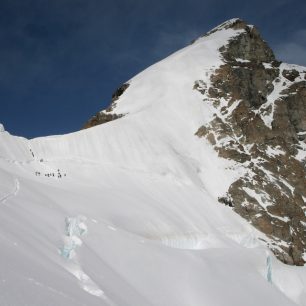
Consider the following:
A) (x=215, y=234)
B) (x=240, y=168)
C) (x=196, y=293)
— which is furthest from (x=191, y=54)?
(x=196, y=293)

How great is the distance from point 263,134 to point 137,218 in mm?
29695

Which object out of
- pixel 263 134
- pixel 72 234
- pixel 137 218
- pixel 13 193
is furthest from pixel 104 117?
pixel 72 234

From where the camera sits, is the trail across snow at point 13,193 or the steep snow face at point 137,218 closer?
the steep snow face at point 137,218

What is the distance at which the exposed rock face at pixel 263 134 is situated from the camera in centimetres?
3925

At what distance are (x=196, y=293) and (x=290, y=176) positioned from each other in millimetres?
32941

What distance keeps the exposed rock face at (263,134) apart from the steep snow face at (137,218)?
4.88 ft

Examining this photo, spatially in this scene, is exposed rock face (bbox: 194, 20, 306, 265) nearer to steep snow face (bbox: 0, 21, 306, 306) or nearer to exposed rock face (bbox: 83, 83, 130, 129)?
steep snow face (bbox: 0, 21, 306, 306)

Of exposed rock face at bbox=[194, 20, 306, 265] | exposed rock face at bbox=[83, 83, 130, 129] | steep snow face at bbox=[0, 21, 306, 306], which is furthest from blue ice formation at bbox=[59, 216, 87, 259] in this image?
exposed rock face at bbox=[83, 83, 130, 129]

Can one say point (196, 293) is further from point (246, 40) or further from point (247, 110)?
point (246, 40)

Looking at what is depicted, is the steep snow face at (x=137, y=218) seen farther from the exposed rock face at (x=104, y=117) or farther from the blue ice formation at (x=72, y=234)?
the exposed rock face at (x=104, y=117)

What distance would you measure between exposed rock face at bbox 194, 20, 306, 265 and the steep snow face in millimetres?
1488

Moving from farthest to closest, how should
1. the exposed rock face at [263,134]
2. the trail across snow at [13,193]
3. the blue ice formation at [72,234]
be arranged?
the exposed rock face at [263,134]
the trail across snow at [13,193]
the blue ice formation at [72,234]

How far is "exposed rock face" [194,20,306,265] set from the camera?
39.2 meters

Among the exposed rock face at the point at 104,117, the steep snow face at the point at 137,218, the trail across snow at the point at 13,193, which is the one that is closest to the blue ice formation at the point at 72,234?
the steep snow face at the point at 137,218
